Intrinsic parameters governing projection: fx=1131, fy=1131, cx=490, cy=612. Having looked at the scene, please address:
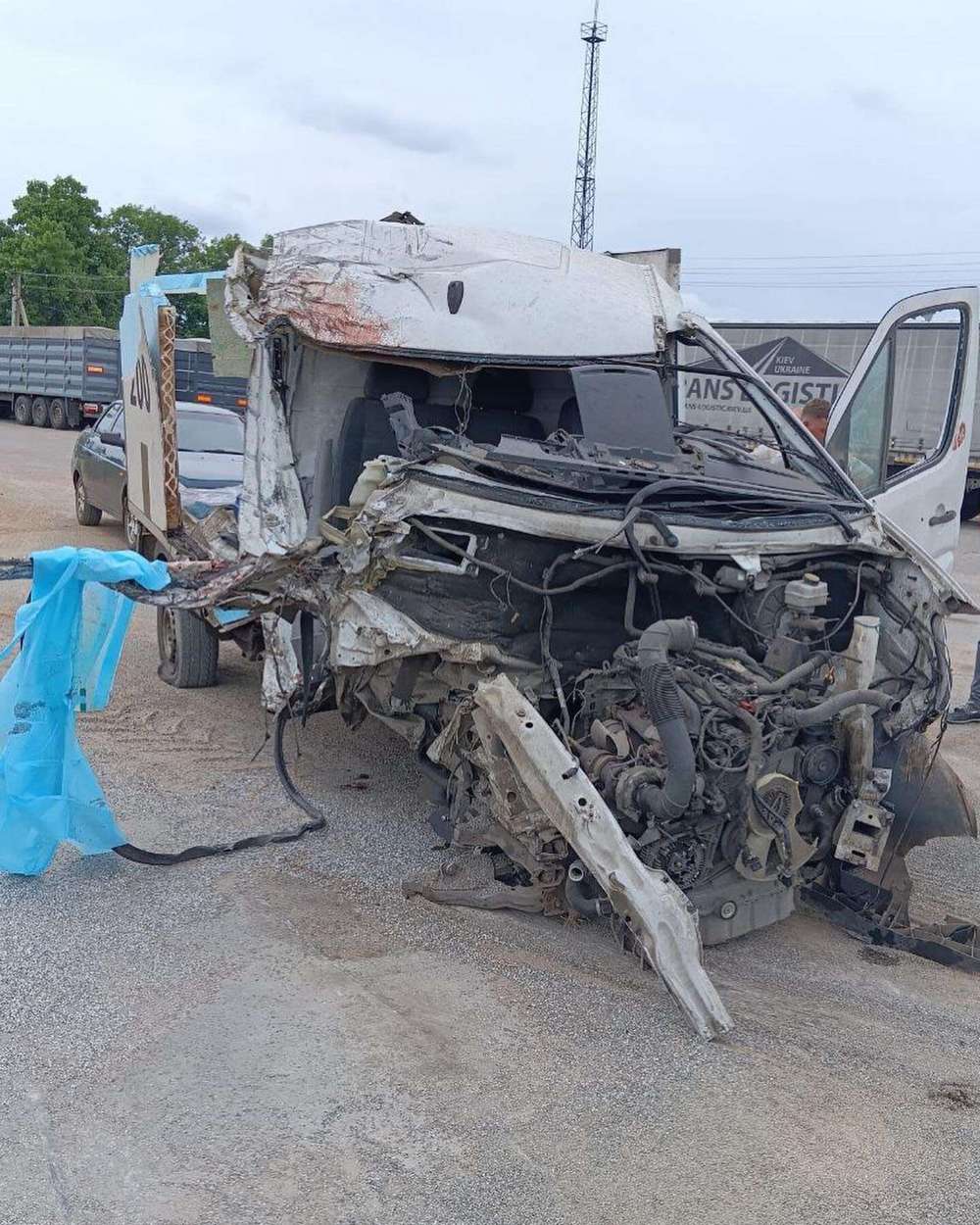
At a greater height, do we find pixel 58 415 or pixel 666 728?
pixel 58 415

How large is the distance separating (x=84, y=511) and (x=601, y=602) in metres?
9.96

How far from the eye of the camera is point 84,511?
13016 millimetres

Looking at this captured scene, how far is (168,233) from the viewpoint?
47.6 metres

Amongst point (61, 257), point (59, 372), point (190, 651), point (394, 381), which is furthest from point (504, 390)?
point (61, 257)

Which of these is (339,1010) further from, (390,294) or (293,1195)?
(390,294)

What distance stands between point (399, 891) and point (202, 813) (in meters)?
1.21

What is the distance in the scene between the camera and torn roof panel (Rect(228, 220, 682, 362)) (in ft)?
16.7

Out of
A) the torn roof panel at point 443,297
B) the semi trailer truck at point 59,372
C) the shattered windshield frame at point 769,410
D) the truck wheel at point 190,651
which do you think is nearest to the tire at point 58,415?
the semi trailer truck at point 59,372

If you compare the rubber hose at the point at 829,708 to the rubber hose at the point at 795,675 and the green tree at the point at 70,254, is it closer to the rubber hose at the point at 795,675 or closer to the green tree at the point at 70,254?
the rubber hose at the point at 795,675

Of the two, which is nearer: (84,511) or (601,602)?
(601,602)

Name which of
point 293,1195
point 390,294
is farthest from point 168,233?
point 293,1195

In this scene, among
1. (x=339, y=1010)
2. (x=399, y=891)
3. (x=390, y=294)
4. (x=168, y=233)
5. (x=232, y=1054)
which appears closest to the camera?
(x=232, y=1054)

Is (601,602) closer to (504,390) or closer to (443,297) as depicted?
(443,297)

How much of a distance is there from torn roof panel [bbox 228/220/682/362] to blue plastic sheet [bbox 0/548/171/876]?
1.41m
